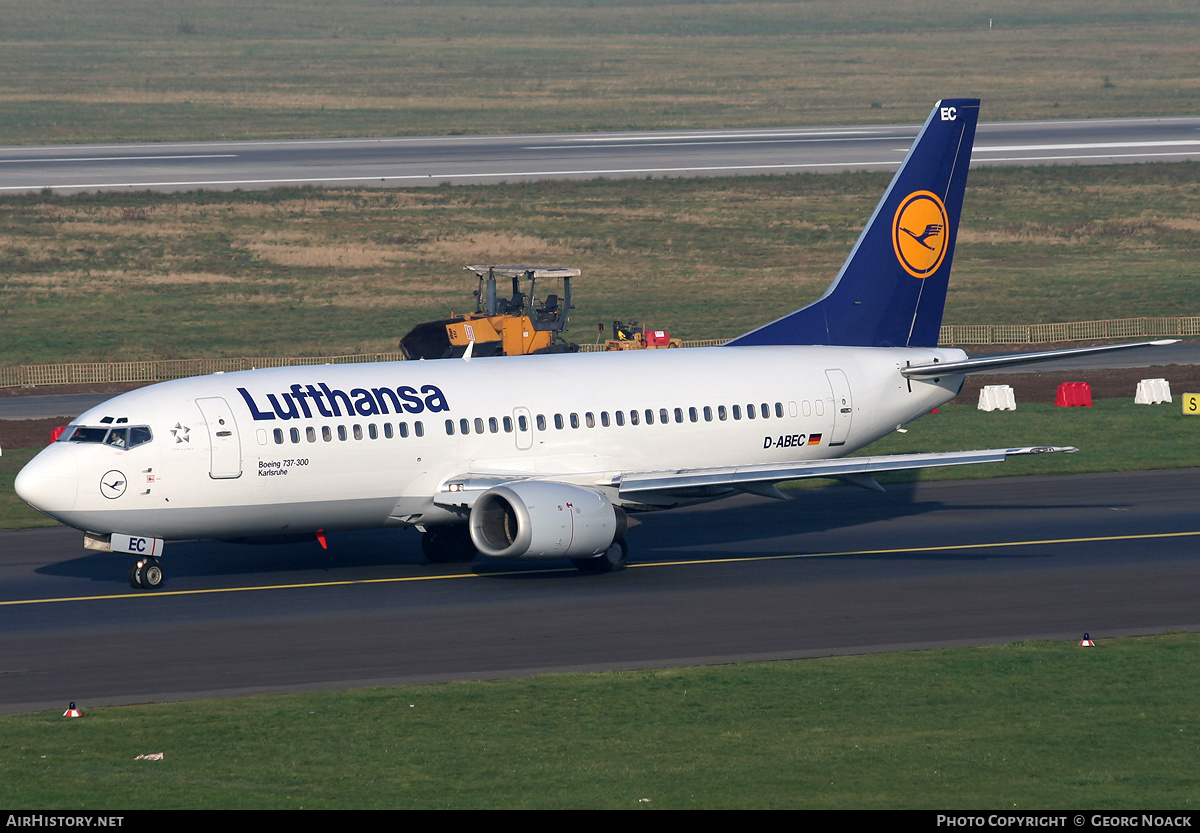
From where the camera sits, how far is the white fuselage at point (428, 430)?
113 feet

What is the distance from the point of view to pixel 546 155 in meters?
130

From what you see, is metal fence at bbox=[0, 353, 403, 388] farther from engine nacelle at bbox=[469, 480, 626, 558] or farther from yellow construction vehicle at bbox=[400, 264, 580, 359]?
engine nacelle at bbox=[469, 480, 626, 558]

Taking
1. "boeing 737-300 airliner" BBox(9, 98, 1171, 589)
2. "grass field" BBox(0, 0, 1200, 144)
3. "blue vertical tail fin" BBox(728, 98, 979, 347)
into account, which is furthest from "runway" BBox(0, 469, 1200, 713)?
"grass field" BBox(0, 0, 1200, 144)

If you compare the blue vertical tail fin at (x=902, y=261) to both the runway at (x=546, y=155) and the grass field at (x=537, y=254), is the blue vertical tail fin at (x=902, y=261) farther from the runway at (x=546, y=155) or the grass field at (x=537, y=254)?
the runway at (x=546, y=155)

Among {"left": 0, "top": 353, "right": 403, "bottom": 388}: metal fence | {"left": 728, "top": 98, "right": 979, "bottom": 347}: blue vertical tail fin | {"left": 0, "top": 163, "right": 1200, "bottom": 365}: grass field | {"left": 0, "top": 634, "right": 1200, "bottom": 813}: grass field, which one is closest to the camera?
{"left": 0, "top": 634, "right": 1200, "bottom": 813}: grass field

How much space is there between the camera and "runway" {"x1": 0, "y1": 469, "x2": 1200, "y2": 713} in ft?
96.3

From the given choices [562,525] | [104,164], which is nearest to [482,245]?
[104,164]

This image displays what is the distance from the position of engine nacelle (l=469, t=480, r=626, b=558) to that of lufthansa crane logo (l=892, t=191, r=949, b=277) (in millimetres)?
12838

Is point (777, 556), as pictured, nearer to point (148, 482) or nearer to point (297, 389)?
point (297, 389)

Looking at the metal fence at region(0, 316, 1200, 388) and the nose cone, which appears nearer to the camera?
the nose cone

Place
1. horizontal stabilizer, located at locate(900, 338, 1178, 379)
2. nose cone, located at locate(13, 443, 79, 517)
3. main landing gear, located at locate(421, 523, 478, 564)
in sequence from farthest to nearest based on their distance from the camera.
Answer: horizontal stabilizer, located at locate(900, 338, 1178, 379)
main landing gear, located at locate(421, 523, 478, 564)
nose cone, located at locate(13, 443, 79, 517)

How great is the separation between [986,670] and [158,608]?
1701cm

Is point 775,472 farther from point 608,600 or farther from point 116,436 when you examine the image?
point 116,436

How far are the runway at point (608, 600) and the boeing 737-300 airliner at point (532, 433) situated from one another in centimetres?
160
